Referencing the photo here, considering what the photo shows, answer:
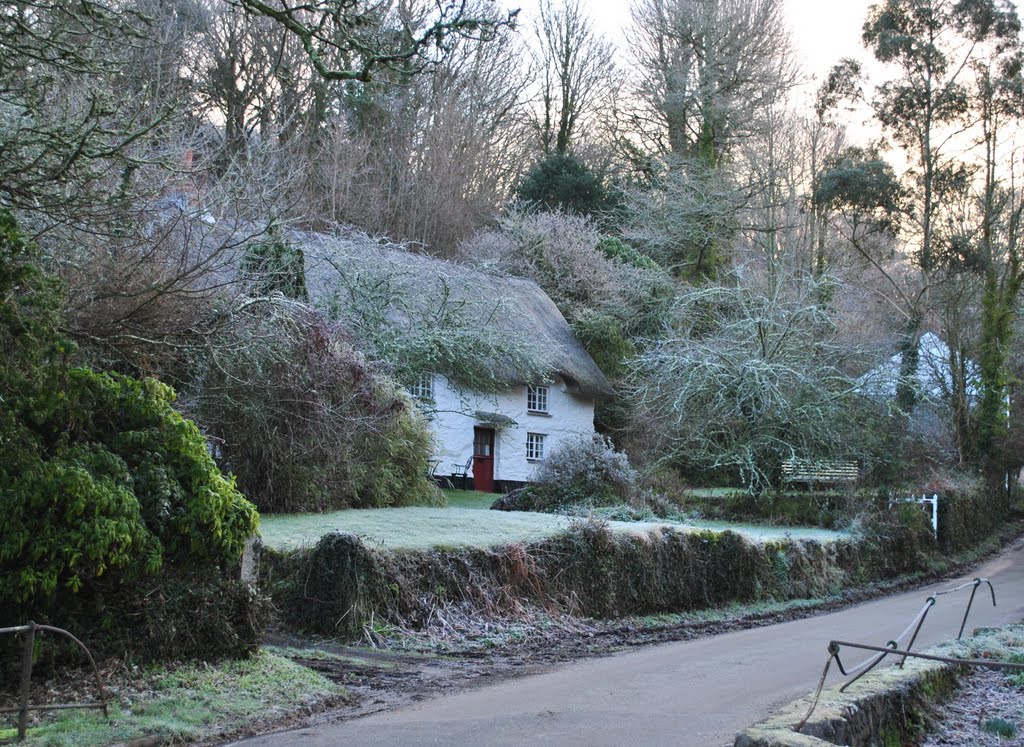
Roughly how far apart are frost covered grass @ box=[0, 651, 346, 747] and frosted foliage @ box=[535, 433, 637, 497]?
14184 millimetres

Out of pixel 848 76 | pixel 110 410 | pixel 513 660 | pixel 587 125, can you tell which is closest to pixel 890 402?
pixel 848 76

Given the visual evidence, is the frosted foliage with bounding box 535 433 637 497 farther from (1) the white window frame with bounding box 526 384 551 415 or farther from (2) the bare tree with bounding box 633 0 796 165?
(2) the bare tree with bounding box 633 0 796 165

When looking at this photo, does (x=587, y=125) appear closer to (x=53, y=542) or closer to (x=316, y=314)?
(x=316, y=314)

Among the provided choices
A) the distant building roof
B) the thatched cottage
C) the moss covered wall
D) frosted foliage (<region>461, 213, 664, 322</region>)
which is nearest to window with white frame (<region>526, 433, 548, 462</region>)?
the thatched cottage

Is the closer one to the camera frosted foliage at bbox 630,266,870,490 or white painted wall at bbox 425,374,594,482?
frosted foliage at bbox 630,266,870,490

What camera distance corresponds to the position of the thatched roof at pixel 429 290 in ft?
79.3

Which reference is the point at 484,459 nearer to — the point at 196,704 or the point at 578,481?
the point at 578,481

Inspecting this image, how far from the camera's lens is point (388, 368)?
23344 millimetres

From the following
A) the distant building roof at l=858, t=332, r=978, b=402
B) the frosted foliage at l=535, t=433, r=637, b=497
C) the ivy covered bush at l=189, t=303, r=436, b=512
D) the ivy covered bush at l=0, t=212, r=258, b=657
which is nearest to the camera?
the ivy covered bush at l=0, t=212, r=258, b=657

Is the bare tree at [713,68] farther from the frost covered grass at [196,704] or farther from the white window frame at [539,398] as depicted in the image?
the frost covered grass at [196,704]

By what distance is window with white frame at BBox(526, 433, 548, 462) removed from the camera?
35312 millimetres

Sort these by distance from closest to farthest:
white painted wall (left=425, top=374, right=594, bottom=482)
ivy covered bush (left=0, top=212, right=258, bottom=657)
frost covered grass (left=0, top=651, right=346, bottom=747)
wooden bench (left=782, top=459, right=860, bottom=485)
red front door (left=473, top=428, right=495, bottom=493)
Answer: frost covered grass (left=0, top=651, right=346, bottom=747) → ivy covered bush (left=0, top=212, right=258, bottom=657) → wooden bench (left=782, top=459, right=860, bottom=485) → white painted wall (left=425, top=374, right=594, bottom=482) → red front door (left=473, top=428, right=495, bottom=493)

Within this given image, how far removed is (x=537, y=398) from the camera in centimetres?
3559

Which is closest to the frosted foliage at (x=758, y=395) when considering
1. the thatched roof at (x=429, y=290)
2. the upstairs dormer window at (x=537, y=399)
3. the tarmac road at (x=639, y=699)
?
the thatched roof at (x=429, y=290)
